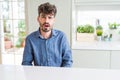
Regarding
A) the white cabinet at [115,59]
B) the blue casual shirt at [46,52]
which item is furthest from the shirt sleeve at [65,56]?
the white cabinet at [115,59]

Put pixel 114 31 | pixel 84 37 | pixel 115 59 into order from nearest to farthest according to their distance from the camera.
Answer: pixel 115 59 → pixel 84 37 → pixel 114 31

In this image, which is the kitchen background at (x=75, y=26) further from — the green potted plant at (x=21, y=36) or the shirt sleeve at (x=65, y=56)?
the shirt sleeve at (x=65, y=56)

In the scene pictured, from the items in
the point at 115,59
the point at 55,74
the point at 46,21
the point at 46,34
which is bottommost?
the point at 115,59

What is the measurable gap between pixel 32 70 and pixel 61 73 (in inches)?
8.0

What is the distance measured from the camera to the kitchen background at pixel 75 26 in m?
2.56

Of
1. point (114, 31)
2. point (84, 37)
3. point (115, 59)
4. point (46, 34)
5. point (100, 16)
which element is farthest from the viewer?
point (100, 16)

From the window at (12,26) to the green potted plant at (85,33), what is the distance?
90cm

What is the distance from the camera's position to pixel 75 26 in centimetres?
309

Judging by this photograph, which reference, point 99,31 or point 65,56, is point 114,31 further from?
point 65,56

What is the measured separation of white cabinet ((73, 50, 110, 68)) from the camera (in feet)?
8.33

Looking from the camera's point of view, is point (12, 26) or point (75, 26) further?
point (12, 26)

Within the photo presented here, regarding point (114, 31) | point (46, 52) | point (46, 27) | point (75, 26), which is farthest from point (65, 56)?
point (114, 31)

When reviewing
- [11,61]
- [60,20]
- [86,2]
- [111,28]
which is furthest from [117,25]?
[11,61]

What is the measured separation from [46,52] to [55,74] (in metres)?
0.45
